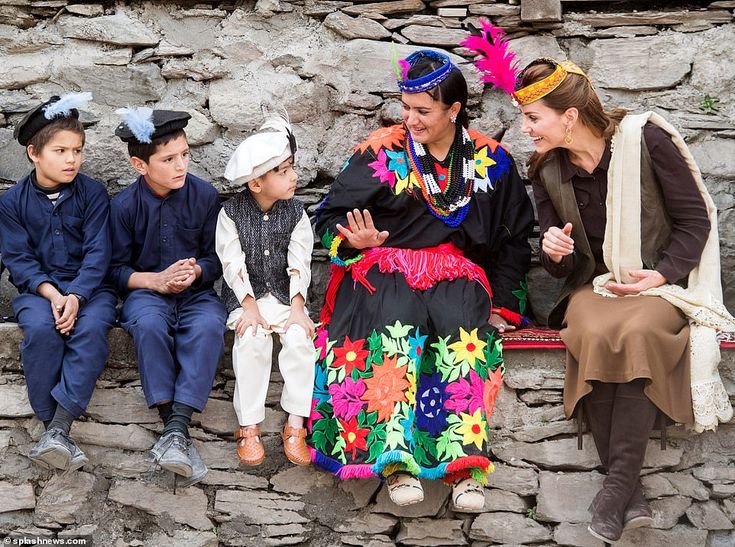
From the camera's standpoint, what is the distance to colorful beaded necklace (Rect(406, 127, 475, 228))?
419 cm

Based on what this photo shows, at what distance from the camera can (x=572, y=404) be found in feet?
12.8

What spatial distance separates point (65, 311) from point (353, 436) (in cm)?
118

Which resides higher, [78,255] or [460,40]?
[460,40]

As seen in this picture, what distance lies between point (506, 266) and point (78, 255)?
5.74 feet

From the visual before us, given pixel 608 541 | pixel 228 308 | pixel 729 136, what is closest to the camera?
pixel 608 541

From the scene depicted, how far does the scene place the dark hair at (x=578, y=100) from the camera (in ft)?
13.0

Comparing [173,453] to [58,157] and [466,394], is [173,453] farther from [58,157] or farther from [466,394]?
[58,157]

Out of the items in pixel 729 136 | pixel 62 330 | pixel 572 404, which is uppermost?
pixel 729 136

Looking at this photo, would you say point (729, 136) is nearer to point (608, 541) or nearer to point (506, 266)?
point (506, 266)

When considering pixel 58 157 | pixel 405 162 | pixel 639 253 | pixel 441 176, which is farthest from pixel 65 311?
pixel 639 253

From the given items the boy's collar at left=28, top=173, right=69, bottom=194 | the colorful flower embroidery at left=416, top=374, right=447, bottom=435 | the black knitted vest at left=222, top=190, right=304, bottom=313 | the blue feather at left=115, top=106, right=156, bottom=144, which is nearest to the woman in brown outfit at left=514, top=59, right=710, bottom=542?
the colorful flower embroidery at left=416, top=374, right=447, bottom=435

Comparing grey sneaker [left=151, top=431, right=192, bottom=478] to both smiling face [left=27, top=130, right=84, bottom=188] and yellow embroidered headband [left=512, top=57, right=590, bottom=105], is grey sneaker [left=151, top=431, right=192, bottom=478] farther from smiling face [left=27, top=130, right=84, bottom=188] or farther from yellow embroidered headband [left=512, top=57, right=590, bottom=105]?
yellow embroidered headband [left=512, top=57, right=590, bottom=105]

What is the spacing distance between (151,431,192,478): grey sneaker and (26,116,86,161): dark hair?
1.28m

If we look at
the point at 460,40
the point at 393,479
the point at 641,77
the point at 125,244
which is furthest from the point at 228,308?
the point at 641,77
